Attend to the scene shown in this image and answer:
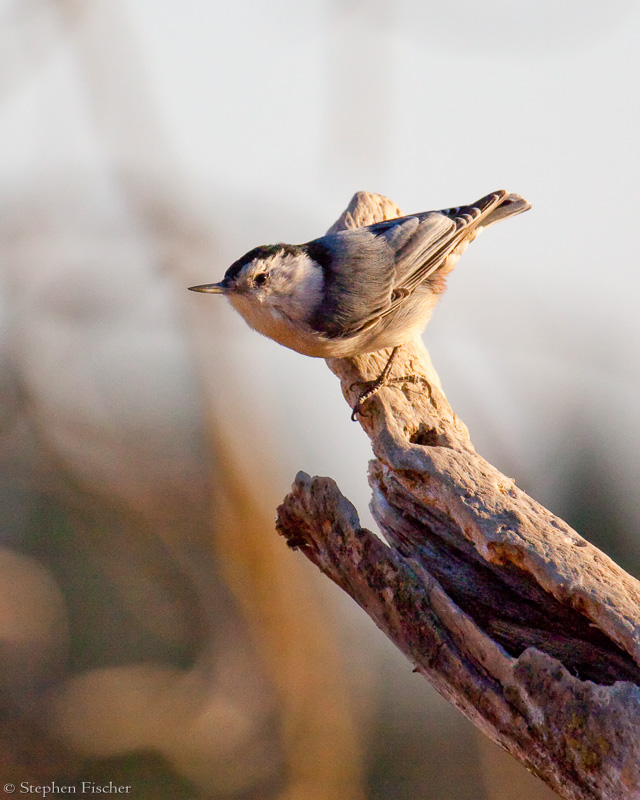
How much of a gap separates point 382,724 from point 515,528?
329 cm

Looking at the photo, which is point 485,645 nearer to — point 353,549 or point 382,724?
point 353,549

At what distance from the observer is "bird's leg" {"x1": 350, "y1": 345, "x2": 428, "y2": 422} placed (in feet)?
7.71

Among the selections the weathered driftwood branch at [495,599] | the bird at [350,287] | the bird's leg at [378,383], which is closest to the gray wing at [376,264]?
the bird at [350,287]

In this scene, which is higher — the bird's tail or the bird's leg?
the bird's tail

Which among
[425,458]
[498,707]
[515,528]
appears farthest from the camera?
[425,458]

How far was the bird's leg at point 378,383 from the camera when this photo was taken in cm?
235

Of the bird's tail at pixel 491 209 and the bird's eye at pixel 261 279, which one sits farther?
the bird's tail at pixel 491 209

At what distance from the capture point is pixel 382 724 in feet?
14.9

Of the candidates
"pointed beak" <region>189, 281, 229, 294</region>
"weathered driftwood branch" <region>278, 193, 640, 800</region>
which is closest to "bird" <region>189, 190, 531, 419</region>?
"pointed beak" <region>189, 281, 229, 294</region>

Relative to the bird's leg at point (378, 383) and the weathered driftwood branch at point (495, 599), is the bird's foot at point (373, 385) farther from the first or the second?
the weathered driftwood branch at point (495, 599)

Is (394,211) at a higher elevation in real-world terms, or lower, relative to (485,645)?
higher

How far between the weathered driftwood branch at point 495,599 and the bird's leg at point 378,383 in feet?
0.60

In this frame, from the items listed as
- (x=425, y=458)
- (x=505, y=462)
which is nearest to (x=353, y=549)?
(x=425, y=458)

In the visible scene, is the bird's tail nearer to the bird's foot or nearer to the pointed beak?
the bird's foot
